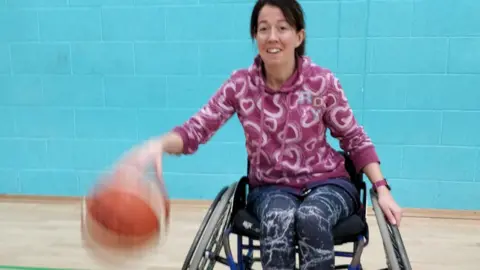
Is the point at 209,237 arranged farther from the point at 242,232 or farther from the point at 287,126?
the point at 287,126

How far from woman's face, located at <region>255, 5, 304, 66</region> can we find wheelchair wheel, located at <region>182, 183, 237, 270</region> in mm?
407

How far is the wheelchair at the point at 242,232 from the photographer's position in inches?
46.3

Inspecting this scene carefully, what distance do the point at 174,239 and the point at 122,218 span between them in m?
1.25

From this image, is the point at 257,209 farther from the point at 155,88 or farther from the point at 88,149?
the point at 88,149

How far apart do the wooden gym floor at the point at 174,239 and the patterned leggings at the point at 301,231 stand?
2.58 ft

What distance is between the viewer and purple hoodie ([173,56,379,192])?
4.61 ft

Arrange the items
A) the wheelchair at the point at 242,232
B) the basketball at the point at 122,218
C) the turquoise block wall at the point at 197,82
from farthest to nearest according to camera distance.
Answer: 1. the turquoise block wall at the point at 197,82
2. the wheelchair at the point at 242,232
3. the basketball at the point at 122,218

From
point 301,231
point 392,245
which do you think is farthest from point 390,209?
point 301,231

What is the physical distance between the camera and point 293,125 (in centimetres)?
140

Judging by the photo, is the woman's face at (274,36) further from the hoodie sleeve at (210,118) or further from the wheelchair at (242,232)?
the wheelchair at (242,232)

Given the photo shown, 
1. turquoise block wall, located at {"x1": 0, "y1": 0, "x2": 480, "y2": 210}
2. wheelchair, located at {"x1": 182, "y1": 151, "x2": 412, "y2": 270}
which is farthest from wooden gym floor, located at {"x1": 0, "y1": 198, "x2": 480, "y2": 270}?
wheelchair, located at {"x1": 182, "y1": 151, "x2": 412, "y2": 270}

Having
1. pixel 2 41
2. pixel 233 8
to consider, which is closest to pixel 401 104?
pixel 233 8

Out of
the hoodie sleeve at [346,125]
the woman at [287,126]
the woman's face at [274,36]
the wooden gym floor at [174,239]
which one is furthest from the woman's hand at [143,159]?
the wooden gym floor at [174,239]

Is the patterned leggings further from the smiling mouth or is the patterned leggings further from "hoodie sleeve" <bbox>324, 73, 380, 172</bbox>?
the smiling mouth
